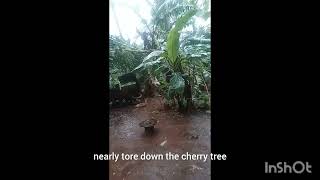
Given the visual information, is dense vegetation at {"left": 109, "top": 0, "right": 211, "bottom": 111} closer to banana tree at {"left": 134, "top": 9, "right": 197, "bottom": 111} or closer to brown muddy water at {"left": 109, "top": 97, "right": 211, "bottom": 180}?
banana tree at {"left": 134, "top": 9, "right": 197, "bottom": 111}

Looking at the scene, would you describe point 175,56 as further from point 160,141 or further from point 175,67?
point 160,141

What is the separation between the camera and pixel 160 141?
134 cm

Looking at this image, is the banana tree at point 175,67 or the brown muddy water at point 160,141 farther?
the banana tree at point 175,67

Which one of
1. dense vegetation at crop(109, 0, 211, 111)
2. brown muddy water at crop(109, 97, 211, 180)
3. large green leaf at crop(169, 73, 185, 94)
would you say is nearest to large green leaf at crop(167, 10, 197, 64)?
dense vegetation at crop(109, 0, 211, 111)

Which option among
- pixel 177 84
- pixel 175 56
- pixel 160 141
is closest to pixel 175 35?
pixel 175 56

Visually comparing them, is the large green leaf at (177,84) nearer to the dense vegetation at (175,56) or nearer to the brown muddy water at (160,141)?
the dense vegetation at (175,56)

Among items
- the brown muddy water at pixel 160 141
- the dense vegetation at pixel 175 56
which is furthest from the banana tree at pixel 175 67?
the brown muddy water at pixel 160 141

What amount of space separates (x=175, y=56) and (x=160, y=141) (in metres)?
0.58

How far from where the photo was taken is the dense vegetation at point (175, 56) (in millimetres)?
1602

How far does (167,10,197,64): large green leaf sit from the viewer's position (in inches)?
59.1
